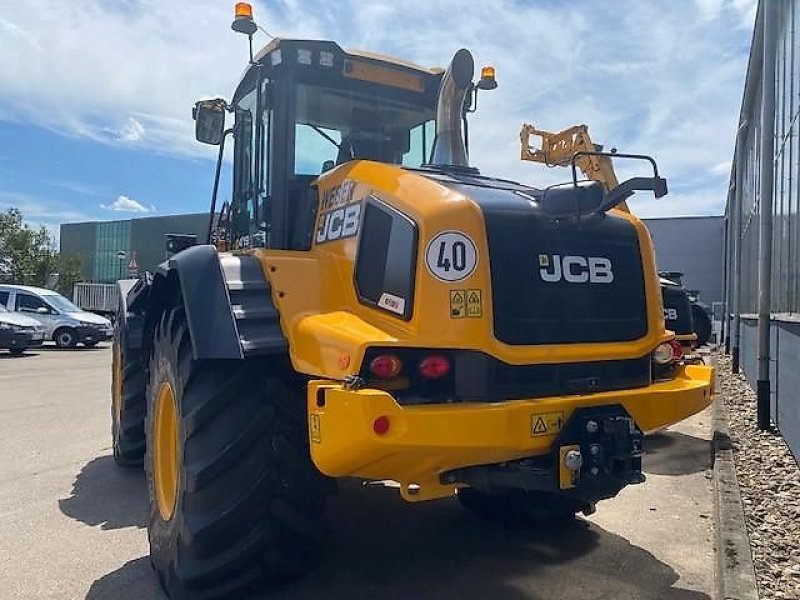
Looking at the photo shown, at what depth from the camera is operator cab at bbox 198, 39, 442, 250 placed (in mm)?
4586

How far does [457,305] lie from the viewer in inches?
134

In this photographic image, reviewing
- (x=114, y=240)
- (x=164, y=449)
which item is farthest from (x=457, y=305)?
(x=114, y=240)

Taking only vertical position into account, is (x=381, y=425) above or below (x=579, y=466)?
above

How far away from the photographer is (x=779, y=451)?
7.62 meters

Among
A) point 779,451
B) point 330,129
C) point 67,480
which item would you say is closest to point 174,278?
point 330,129

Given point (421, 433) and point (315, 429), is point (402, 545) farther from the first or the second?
point (421, 433)

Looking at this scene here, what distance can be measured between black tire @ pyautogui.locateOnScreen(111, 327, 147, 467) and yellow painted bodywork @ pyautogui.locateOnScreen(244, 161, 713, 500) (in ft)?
9.99

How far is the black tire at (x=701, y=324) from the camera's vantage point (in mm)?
11344

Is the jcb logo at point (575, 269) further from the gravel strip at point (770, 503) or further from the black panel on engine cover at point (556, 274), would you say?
the gravel strip at point (770, 503)

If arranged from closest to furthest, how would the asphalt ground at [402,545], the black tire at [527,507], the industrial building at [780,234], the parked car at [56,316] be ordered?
the asphalt ground at [402,545], the black tire at [527,507], the industrial building at [780,234], the parked car at [56,316]

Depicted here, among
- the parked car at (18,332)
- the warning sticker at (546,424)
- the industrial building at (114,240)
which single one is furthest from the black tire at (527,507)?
the industrial building at (114,240)

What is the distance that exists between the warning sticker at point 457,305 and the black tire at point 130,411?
3.87m

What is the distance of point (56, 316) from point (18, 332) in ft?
9.56

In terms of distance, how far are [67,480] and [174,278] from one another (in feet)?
9.75
